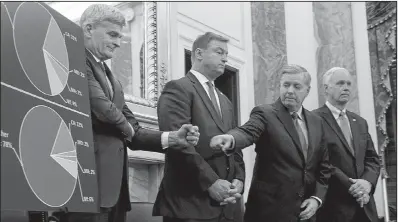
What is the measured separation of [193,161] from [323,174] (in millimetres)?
941

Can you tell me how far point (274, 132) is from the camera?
2.94 metres

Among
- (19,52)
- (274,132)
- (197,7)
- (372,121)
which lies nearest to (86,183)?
(19,52)

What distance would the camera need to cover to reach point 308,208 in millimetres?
2854

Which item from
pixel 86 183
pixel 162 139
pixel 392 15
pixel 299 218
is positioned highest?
pixel 392 15

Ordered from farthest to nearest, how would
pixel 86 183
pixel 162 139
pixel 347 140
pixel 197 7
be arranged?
1. pixel 197 7
2. pixel 347 140
3. pixel 162 139
4. pixel 86 183

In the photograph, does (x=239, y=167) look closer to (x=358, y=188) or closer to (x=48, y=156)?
(x=358, y=188)

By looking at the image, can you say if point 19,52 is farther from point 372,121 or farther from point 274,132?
point 372,121

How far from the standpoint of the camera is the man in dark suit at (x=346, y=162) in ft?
10.5

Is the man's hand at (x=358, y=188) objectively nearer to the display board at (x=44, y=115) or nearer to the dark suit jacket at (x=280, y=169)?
the dark suit jacket at (x=280, y=169)

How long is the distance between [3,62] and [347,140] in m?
2.42

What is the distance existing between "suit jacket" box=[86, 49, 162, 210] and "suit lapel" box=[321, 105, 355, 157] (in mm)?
1603

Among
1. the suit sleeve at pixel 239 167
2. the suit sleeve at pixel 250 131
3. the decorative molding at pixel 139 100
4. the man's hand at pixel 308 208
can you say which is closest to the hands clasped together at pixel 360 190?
the man's hand at pixel 308 208

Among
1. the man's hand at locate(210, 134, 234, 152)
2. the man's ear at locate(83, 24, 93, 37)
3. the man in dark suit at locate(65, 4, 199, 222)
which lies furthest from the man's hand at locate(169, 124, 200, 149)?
the man's ear at locate(83, 24, 93, 37)

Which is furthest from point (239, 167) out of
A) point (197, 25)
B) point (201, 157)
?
point (197, 25)
